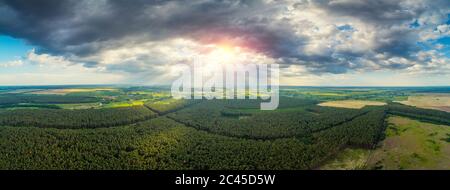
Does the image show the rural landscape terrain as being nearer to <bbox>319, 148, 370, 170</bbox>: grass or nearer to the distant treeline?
→ <bbox>319, 148, 370, 170</bbox>: grass

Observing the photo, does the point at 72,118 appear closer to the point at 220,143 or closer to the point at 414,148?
the point at 220,143

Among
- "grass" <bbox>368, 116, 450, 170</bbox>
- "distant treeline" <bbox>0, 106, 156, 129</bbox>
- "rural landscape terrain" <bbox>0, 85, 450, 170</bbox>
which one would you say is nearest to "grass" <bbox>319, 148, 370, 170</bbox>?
"rural landscape terrain" <bbox>0, 85, 450, 170</bbox>

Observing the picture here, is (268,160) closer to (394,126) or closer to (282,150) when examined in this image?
(282,150)

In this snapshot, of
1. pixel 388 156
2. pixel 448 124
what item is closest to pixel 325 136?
pixel 388 156

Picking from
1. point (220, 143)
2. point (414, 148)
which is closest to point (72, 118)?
point (220, 143)

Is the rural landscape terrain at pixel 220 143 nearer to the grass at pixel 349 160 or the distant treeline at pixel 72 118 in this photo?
the grass at pixel 349 160

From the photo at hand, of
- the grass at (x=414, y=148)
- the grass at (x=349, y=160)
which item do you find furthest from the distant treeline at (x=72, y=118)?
the grass at (x=414, y=148)
